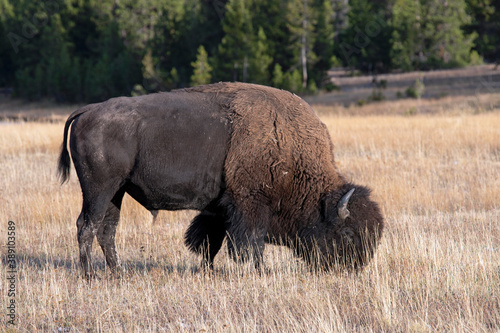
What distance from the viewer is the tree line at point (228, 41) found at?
4669 centimetres

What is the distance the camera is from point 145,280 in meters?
6.13

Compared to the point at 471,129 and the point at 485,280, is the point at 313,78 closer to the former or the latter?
the point at 471,129

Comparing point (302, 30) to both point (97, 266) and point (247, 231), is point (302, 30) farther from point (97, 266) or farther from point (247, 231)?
point (247, 231)

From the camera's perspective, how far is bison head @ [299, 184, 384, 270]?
Answer: 246 inches

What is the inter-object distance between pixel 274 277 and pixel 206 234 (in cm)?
127

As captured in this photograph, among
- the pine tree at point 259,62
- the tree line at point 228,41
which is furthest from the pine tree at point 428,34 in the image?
the pine tree at point 259,62

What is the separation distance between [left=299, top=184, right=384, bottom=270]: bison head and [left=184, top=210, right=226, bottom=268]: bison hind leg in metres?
1.06

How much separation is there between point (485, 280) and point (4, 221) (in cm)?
728

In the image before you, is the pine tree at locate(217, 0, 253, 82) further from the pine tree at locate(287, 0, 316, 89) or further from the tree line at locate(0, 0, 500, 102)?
the pine tree at locate(287, 0, 316, 89)

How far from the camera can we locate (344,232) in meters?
6.35

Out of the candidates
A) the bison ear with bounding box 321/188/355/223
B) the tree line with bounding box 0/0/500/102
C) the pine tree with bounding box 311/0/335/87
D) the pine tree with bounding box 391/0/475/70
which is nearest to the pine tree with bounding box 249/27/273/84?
the tree line with bounding box 0/0/500/102

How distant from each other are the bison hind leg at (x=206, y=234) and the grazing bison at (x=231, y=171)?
0.36 m

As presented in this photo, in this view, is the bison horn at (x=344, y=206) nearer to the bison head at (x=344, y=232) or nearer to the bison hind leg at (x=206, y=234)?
the bison head at (x=344, y=232)

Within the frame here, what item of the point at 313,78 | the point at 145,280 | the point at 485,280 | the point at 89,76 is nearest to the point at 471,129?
the point at 485,280
